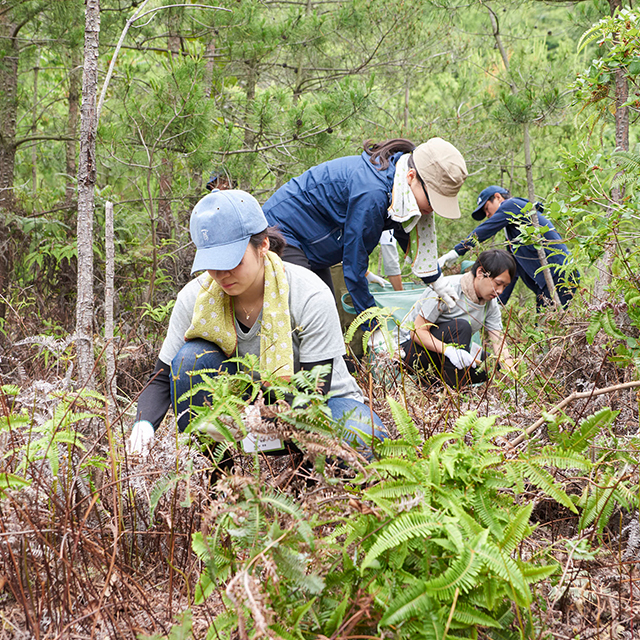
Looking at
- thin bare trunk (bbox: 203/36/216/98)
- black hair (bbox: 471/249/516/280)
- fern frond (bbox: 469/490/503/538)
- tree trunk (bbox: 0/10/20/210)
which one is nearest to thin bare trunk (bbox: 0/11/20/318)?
tree trunk (bbox: 0/10/20/210)

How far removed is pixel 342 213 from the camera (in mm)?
3443

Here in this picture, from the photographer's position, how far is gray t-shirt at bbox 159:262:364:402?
7.46 feet

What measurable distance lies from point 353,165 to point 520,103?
319 cm

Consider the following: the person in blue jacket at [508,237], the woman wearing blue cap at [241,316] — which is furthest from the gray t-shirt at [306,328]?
the person in blue jacket at [508,237]

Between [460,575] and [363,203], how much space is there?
2.40m

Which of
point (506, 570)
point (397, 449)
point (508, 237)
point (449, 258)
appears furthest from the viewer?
point (449, 258)

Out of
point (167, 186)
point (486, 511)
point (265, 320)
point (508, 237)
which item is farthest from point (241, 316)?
point (508, 237)

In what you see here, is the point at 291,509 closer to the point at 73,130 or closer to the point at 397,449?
the point at 397,449

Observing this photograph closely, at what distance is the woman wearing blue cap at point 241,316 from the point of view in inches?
82.7

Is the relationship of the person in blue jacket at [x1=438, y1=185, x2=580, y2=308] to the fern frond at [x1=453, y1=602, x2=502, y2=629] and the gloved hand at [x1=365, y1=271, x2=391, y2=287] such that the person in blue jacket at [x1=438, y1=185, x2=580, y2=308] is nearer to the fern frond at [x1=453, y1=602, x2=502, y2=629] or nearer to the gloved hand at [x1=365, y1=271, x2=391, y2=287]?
the gloved hand at [x1=365, y1=271, x2=391, y2=287]

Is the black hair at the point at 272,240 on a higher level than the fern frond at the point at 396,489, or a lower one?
higher

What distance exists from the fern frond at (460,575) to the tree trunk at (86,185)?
142cm

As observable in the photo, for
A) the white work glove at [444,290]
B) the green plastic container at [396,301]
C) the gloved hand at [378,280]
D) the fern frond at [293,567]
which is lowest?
the gloved hand at [378,280]

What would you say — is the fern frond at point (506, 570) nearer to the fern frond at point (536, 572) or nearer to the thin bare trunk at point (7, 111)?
the fern frond at point (536, 572)
